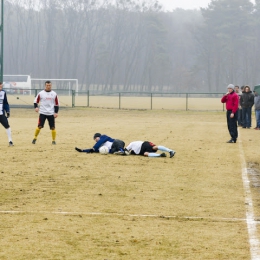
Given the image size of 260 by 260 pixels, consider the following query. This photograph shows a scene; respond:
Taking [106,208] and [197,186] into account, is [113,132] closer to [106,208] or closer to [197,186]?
[197,186]

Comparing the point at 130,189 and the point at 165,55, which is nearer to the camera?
the point at 130,189

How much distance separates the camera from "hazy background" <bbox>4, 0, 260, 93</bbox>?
12031 centimetres

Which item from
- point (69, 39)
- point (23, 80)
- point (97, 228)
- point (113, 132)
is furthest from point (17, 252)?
point (69, 39)

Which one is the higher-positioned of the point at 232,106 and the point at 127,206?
the point at 232,106

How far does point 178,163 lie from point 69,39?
120 meters

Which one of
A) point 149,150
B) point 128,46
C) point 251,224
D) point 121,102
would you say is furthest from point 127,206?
point 128,46

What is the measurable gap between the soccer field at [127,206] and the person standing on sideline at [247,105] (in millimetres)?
14201

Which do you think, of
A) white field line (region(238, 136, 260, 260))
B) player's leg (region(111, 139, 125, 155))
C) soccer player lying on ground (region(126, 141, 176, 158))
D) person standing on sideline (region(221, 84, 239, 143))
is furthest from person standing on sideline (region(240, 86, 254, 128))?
white field line (region(238, 136, 260, 260))

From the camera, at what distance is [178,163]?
16.0 m

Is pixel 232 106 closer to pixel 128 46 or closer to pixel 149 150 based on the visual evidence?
pixel 149 150

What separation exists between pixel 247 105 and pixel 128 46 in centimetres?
10441

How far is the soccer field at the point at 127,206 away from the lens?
7539 mm

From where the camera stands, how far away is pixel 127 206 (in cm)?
1015

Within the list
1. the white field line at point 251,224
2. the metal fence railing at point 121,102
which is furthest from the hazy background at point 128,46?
the white field line at point 251,224
